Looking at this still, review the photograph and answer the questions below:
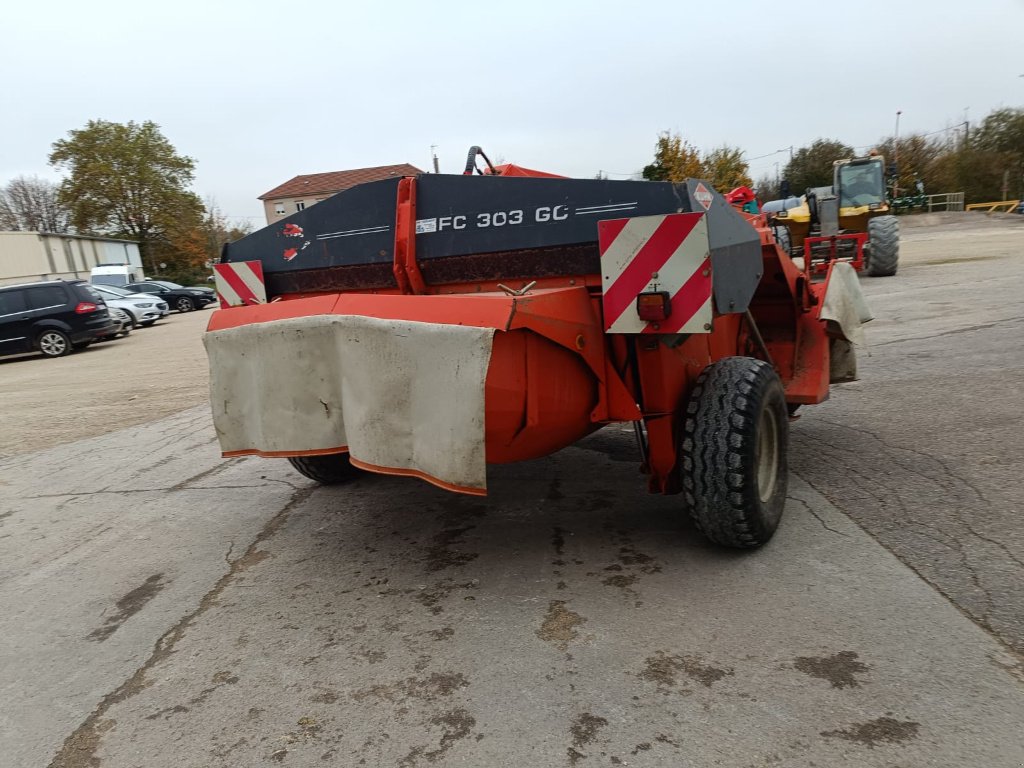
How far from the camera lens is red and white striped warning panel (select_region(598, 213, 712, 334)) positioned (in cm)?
276

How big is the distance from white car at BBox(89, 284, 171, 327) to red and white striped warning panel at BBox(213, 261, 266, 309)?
20282 mm

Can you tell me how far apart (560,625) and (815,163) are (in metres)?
53.1

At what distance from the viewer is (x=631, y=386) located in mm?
3213

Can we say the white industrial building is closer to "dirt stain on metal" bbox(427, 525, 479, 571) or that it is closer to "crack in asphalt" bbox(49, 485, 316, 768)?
"crack in asphalt" bbox(49, 485, 316, 768)

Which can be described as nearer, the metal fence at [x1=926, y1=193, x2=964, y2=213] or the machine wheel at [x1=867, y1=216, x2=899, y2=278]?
the machine wheel at [x1=867, y1=216, x2=899, y2=278]


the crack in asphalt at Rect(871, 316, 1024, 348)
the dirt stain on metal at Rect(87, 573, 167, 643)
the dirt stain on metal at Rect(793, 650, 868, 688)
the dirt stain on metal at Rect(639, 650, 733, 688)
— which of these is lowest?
the crack in asphalt at Rect(871, 316, 1024, 348)

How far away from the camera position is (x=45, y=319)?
49.3 ft

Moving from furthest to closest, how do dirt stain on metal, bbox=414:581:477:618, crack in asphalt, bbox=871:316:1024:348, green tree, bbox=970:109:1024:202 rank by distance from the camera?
green tree, bbox=970:109:1024:202 → crack in asphalt, bbox=871:316:1024:348 → dirt stain on metal, bbox=414:581:477:618

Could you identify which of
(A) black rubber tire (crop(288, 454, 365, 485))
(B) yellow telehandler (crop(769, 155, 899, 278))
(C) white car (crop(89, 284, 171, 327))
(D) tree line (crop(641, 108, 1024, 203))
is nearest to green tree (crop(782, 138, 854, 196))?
(D) tree line (crop(641, 108, 1024, 203))

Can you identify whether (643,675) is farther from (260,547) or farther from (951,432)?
(951,432)

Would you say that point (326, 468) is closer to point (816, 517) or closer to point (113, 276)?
point (816, 517)

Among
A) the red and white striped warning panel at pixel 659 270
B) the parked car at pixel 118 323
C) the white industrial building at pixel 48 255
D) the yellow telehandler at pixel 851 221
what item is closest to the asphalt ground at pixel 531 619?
the red and white striped warning panel at pixel 659 270

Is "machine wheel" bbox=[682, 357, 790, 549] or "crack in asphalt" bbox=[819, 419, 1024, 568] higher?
"machine wheel" bbox=[682, 357, 790, 549]

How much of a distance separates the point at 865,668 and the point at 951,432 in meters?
3.06
